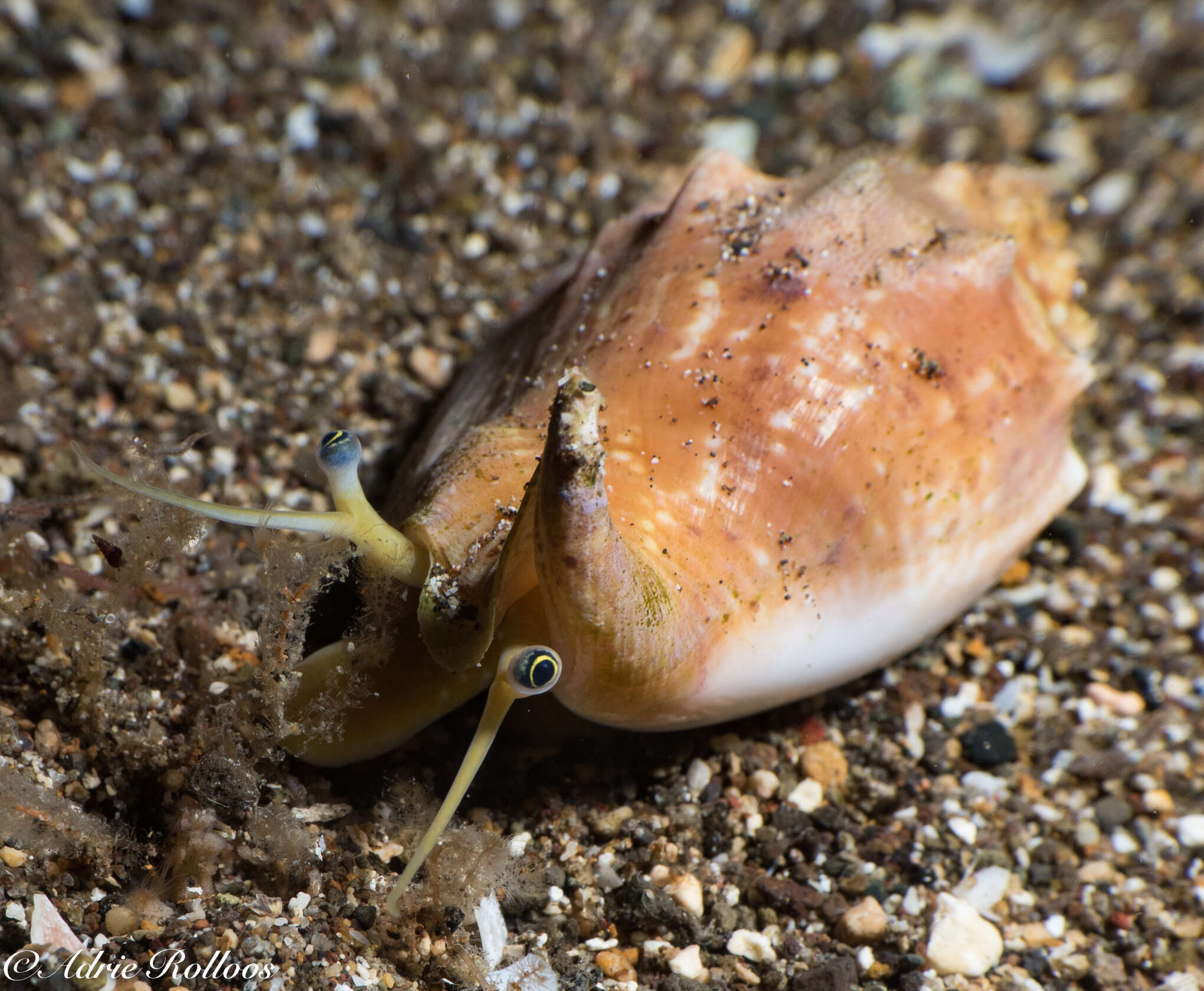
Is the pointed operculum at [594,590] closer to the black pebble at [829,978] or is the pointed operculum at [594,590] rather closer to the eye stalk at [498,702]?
the eye stalk at [498,702]

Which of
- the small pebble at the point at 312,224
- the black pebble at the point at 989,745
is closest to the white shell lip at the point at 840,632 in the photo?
the black pebble at the point at 989,745

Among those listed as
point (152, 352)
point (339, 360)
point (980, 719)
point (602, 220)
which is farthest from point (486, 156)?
point (980, 719)

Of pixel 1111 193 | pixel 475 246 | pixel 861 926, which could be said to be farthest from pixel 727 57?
pixel 861 926

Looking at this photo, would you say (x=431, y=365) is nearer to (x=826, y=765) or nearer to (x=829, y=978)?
(x=826, y=765)

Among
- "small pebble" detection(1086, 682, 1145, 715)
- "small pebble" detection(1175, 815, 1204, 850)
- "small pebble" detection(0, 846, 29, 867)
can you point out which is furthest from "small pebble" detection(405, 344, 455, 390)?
"small pebble" detection(1175, 815, 1204, 850)

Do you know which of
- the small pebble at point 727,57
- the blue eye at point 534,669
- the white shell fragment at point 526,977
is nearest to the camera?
the blue eye at point 534,669

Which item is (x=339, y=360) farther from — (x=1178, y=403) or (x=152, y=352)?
(x=1178, y=403)

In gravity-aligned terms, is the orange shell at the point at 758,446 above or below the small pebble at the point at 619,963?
above
